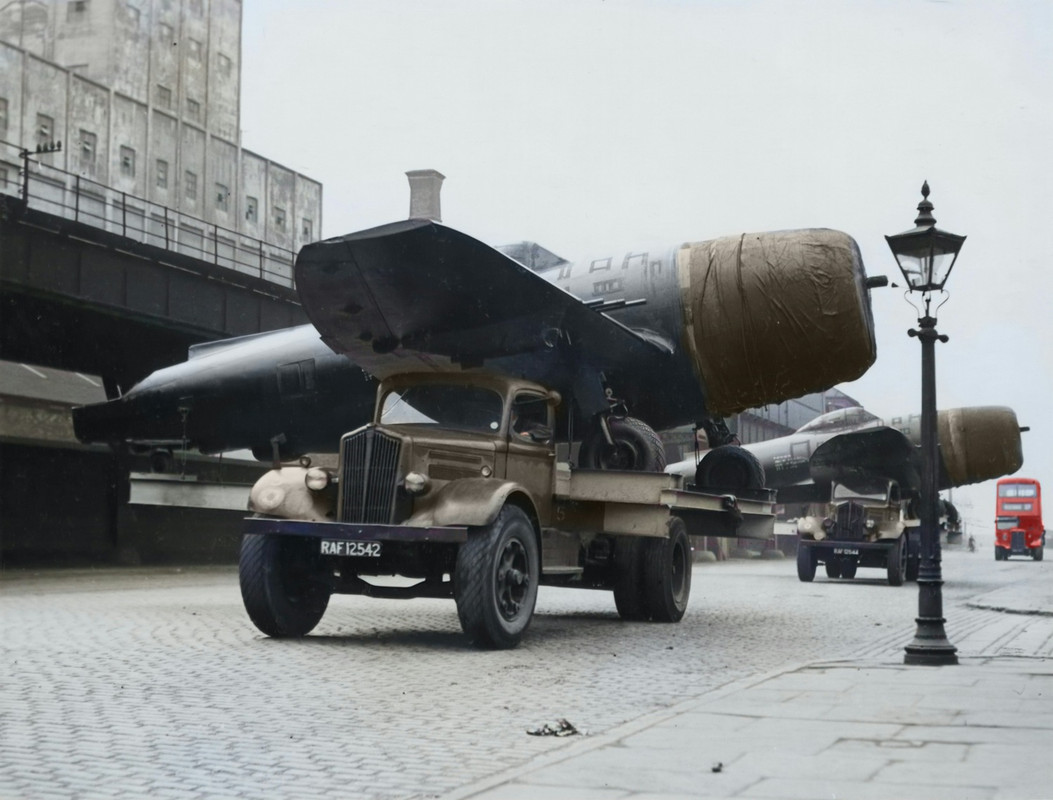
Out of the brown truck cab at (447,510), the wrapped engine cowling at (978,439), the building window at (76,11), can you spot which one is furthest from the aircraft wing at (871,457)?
the building window at (76,11)


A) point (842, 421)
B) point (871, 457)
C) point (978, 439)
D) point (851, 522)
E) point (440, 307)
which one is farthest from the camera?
point (842, 421)

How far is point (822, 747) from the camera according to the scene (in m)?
6.34

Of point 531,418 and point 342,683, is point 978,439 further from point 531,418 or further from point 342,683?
point 342,683

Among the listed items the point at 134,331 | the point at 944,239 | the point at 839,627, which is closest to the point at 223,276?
the point at 134,331

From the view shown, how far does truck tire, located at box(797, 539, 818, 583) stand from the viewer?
28094mm

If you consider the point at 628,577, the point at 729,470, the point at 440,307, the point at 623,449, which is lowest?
the point at 628,577

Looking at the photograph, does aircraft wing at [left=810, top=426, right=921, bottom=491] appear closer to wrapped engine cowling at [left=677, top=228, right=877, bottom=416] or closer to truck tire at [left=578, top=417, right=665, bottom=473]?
wrapped engine cowling at [left=677, top=228, right=877, bottom=416]

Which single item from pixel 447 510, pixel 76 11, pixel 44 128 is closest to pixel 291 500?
pixel 447 510

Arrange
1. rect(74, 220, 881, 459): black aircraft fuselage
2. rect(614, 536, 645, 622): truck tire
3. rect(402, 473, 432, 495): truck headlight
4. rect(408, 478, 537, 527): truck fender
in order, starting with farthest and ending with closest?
1. rect(614, 536, 645, 622): truck tire
2. rect(74, 220, 881, 459): black aircraft fuselage
3. rect(402, 473, 432, 495): truck headlight
4. rect(408, 478, 537, 527): truck fender

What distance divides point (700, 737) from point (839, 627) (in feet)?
28.8

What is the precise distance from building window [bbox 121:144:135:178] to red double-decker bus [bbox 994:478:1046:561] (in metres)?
37.9

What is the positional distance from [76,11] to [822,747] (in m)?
34.4

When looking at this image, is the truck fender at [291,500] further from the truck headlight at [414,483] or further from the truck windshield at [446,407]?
the truck windshield at [446,407]

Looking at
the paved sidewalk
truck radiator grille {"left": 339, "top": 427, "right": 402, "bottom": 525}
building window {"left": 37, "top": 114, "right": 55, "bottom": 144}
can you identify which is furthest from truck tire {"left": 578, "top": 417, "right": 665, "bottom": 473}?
building window {"left": 37, "top": 114, "right": 55, "bottom": 144}
